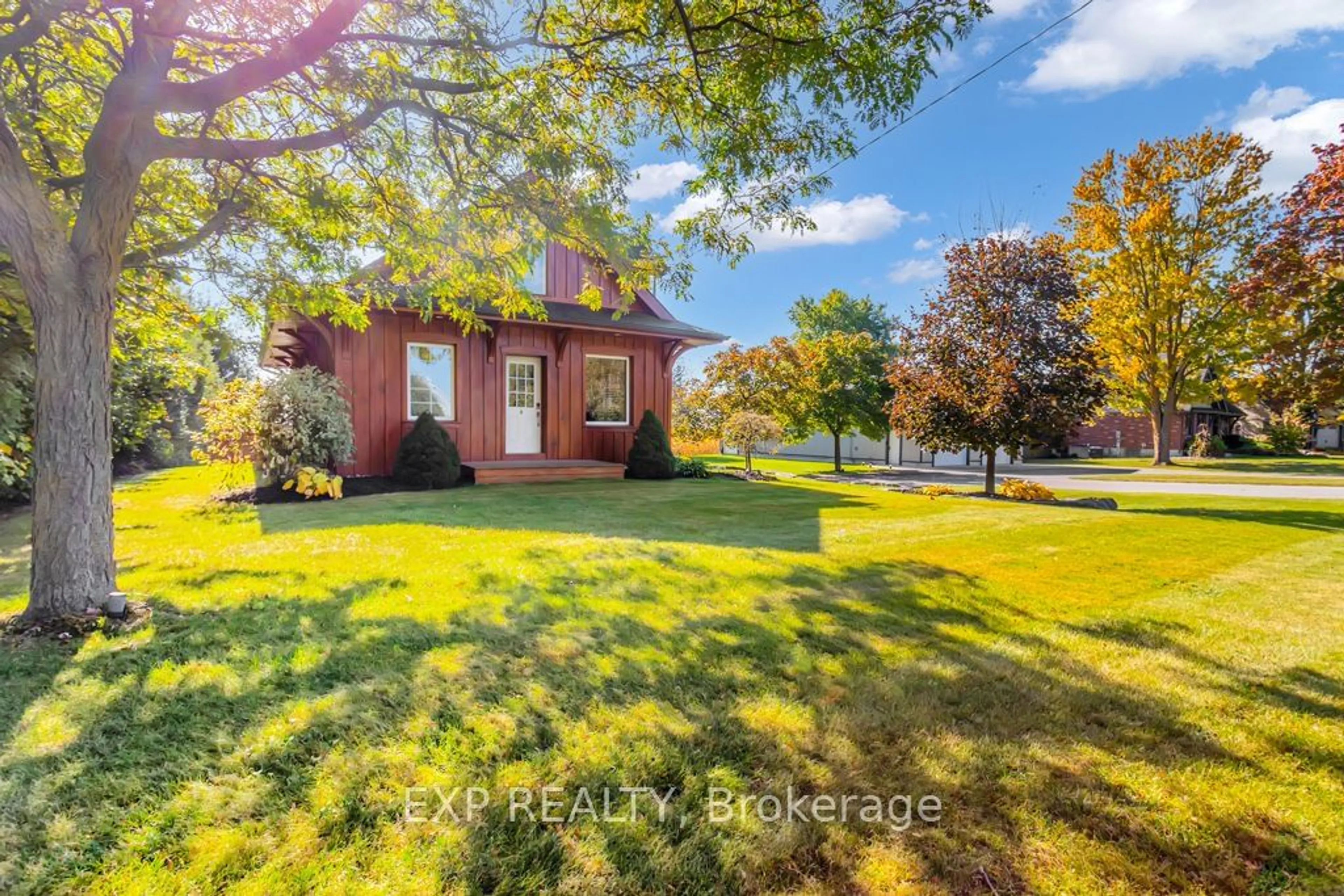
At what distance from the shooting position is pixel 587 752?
2.06 metres

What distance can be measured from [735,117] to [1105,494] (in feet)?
37.9

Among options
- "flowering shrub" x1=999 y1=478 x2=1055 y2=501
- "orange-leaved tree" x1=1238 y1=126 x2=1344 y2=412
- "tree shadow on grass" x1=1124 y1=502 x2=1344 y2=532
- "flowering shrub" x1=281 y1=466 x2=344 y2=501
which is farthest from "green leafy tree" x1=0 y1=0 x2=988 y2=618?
"tree shadow on grass" x1=1124 y1=502 x2=1344 y2=532

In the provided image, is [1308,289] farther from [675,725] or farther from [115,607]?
[115,607]

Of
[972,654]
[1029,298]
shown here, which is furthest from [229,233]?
Result: [1029,298]

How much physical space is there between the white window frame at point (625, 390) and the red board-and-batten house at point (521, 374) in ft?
0.08

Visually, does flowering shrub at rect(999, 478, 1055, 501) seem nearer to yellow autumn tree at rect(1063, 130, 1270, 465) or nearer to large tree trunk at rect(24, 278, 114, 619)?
large tree trunk at rect(24, 278, 114, 619)

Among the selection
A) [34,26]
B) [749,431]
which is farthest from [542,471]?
[34,26]

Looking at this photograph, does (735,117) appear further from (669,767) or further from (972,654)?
(669,767)

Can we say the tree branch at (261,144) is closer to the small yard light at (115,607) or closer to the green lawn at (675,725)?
the small yard light at (115,607)

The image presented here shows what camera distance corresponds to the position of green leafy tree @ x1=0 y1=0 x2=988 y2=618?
321 centimetres

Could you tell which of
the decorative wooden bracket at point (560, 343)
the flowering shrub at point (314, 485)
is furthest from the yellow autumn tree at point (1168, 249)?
the flowering shrub at point (314, 485)

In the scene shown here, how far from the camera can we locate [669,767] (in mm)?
1984

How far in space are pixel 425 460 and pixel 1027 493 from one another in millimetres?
10320

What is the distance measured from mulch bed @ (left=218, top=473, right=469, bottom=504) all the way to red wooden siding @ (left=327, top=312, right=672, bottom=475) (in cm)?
60
